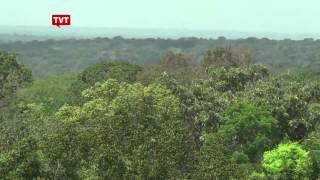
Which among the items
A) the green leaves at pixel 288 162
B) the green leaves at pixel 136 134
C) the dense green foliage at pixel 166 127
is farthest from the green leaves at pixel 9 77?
the green leaves at pixel 288 162

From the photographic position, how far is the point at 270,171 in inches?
1757

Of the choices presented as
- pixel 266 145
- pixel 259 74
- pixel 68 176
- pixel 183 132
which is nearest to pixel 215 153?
pixel 183 132

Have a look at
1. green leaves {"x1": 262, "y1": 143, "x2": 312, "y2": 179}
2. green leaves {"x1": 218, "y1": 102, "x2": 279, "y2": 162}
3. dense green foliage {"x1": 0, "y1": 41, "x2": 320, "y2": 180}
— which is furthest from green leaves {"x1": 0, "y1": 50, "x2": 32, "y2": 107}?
green leaves {"x1": 262, "y1": 143, "x2": 312, "y2": 179}

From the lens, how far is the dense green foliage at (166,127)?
113 feet

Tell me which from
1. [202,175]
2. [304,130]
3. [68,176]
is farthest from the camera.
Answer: [304,130]

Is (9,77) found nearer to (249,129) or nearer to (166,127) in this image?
(249,129)

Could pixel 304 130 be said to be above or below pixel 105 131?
below

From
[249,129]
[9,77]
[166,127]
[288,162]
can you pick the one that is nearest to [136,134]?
[166,127]

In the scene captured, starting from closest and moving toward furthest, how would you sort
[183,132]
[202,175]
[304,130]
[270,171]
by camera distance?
[202,175]
[183,132]
[270,171]
[304,130]

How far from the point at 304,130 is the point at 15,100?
97.9 feet

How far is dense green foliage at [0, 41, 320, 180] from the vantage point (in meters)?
34.4

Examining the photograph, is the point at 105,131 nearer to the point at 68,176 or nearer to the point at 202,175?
the point at 68,176

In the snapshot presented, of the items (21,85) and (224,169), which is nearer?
(224,169)

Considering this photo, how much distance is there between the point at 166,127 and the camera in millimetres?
38656
